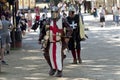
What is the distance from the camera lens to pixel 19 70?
14.3 m

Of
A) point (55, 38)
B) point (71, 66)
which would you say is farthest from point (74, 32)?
point (55, 38)

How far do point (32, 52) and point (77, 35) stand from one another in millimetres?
5155

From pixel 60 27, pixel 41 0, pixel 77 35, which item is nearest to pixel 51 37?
pixel 60 27

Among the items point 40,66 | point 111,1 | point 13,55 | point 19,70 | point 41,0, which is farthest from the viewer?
point 41,0

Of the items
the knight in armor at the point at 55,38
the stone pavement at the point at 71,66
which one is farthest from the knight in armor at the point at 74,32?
the knight in armor at the point at 55,38

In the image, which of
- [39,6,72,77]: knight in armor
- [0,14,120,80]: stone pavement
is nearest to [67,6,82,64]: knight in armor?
[0,14,120,80]: stone pavement

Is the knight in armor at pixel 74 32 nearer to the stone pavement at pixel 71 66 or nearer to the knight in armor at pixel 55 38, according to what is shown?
the stone pavement at pixel 71 66

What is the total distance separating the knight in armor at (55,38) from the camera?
1247 cm

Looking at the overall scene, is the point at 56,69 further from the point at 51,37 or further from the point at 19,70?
the point at 19,70

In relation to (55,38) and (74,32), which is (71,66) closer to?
(74,32)

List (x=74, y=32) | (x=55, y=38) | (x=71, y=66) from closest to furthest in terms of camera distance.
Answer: (x=55, y=38) < (x=71, y=66) < (x=74, y=32)

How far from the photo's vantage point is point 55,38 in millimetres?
12484

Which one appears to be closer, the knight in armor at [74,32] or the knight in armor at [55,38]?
the knight in armor at [55,38]

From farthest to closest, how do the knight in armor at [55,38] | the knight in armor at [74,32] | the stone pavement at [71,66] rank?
the knight in armor at [74,32], the stone pavement at [71,66], the knight in armor at [55,38]
